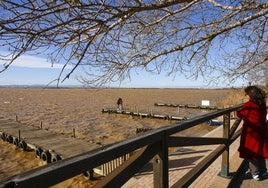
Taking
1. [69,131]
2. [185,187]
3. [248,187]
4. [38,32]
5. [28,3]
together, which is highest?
[28,3]

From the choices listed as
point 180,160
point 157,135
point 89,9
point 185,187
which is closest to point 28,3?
point 89,9

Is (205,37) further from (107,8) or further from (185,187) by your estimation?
(185,187)

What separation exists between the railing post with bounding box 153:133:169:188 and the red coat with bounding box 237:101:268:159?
7.75ft

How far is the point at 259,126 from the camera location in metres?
4.19

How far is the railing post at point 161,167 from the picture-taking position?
2.20m

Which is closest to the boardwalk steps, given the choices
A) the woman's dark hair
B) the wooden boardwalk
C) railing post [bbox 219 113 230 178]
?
the wooden boardwalk

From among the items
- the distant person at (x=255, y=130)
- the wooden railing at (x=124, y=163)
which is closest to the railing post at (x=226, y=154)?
the distant person at (x=255, y=130)

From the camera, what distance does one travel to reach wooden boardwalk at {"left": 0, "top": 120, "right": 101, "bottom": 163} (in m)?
11.0

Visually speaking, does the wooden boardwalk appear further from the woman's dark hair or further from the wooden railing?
the wooden railing

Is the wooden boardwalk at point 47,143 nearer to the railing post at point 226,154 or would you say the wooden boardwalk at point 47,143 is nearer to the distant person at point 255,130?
the railing post at point 226,154

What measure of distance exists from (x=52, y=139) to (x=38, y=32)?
11521 mm

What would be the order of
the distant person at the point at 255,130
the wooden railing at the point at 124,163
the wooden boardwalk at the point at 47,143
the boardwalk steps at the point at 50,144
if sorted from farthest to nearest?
the wooden boardwalk at the point at 47,143
the boardwalk steps at the point at 50,144
the distant person at the point at 255,130
the wooden railing at the point at 124,163

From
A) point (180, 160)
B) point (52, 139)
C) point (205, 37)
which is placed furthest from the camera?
point (52, 139)

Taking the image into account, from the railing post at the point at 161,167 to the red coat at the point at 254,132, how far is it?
2.36 m
